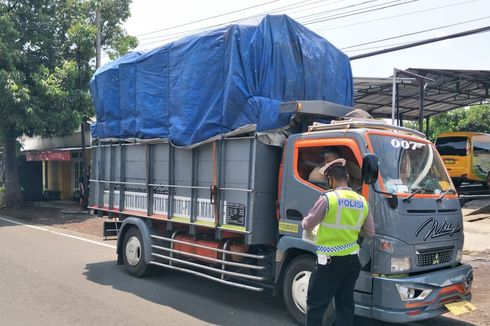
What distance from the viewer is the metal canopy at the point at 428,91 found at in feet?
58.6

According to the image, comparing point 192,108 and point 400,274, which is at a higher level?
point 192,108

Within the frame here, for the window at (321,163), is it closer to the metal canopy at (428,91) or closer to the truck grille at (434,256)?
the truck grille at (434,256)

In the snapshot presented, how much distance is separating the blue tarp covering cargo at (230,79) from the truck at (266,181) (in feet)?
0.07

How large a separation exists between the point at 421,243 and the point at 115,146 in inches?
224

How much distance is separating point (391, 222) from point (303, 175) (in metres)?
1.24

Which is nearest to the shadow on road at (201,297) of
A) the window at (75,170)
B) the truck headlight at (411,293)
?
Answer: the truck headlight at (411,293)

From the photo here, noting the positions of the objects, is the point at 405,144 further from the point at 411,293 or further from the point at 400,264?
the point at 411,293

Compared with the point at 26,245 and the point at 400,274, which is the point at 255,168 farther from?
the point at 26,245

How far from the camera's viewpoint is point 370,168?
4727 millimetres

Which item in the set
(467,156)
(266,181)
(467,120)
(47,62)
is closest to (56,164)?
(47,62)

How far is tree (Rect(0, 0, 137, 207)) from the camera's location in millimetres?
17578

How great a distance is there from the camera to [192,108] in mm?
6957

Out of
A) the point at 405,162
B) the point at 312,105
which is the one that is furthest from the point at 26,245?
the point at 405,162

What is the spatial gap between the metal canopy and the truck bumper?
12.8m
